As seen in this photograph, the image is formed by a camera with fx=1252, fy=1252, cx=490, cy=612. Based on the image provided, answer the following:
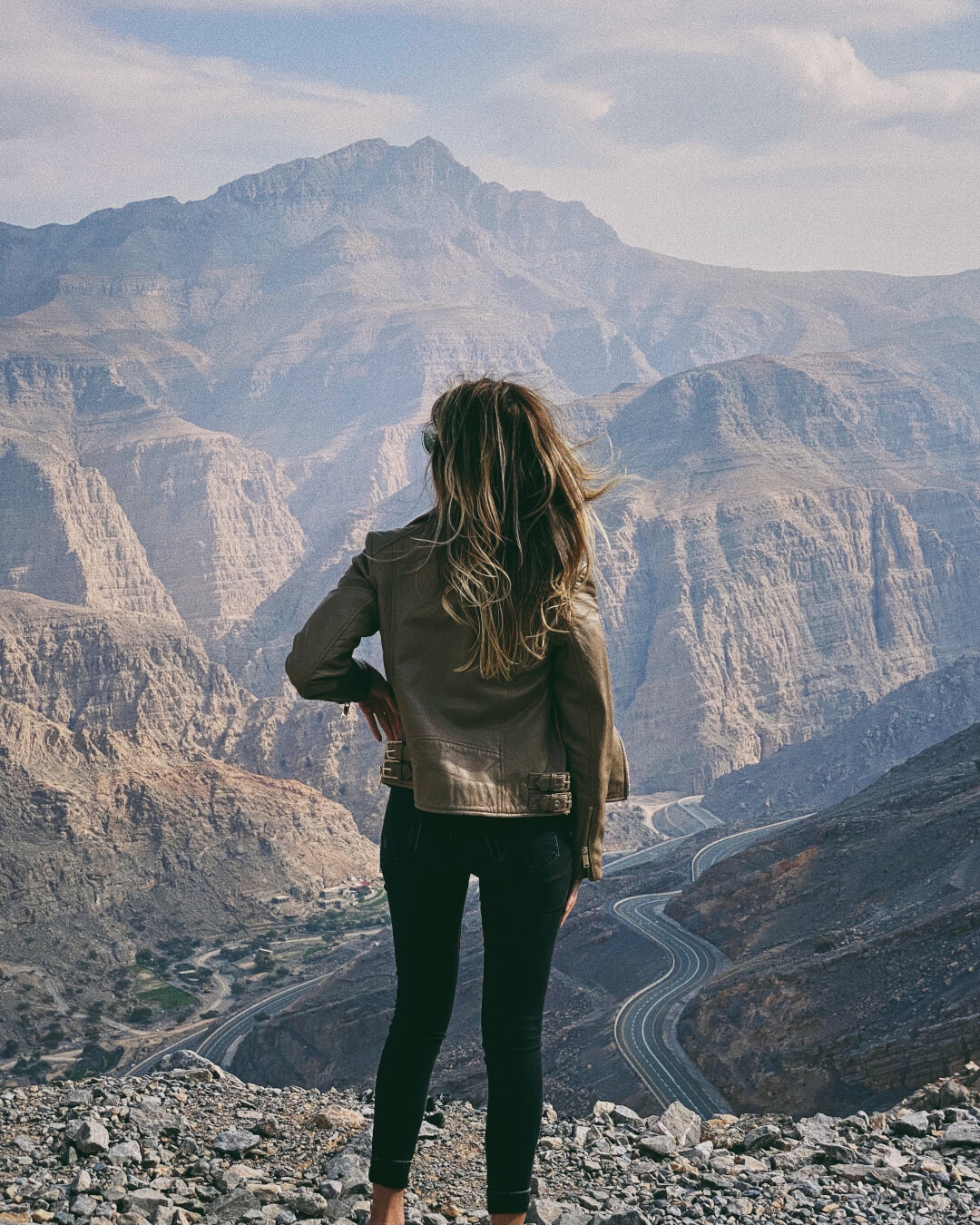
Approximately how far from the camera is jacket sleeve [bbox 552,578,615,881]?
4.63 meters

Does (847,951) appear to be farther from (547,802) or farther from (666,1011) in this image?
(547,802)

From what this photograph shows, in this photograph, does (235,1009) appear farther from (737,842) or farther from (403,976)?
(403,976)

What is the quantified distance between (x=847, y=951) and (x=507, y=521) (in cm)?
2910

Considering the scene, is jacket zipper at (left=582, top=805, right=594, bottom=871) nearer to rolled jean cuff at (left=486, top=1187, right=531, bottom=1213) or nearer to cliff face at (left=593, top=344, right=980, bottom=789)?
rolled jean cuff at (left=486, top=1187, right=531, bottom=1213)

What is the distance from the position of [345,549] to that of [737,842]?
121 meters

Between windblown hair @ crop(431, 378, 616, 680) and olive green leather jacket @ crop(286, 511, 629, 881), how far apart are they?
10 cm

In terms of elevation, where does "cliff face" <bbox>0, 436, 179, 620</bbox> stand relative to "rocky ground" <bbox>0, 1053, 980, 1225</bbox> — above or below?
above

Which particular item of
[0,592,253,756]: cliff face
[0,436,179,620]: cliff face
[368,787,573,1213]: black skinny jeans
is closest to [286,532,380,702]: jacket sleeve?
[368,787,573,1213]: black skinny jeans

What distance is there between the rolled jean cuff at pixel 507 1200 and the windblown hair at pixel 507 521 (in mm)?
1961

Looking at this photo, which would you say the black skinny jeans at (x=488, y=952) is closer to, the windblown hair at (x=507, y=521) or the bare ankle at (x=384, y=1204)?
the bare ankle at (x=384, y=1204)

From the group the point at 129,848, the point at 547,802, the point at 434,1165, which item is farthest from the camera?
the point at 129,848

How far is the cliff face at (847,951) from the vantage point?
25875mm

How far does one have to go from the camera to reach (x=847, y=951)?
31.0 metres

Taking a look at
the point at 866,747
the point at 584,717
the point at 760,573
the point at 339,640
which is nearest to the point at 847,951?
the point at 584,717
